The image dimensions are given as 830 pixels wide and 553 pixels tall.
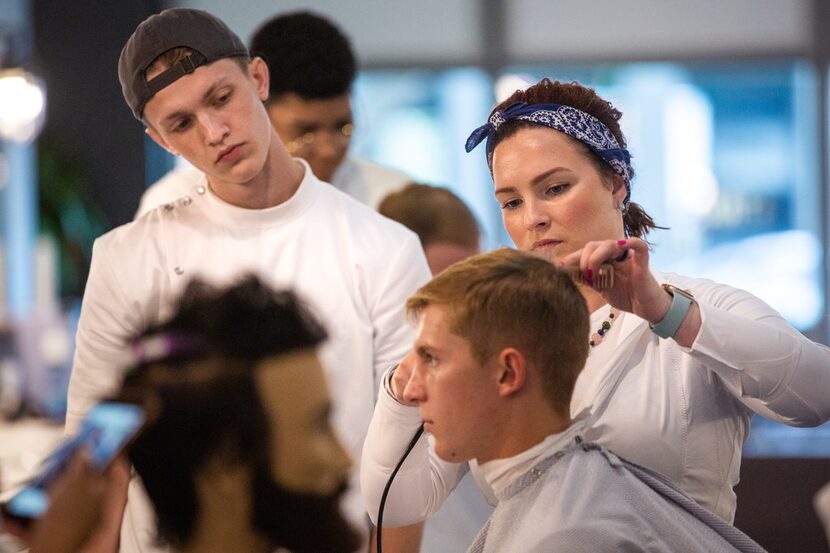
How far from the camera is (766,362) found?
1.54 meters

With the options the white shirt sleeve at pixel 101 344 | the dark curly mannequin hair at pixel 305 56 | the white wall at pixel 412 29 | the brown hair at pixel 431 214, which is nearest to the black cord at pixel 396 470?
the white shirt sleeve at pixel 101 344

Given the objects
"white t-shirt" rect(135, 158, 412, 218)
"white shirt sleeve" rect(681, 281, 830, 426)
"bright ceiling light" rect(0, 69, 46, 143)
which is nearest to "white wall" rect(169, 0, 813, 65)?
Answer: "bright ceiling light" rect(0, 69, 46, 143)

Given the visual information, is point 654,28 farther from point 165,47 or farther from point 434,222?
point 165,47

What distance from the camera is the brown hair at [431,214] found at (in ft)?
8.06

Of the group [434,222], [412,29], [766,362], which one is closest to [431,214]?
[434,222]

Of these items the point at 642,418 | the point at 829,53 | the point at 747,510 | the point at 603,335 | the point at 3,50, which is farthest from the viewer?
the point at 829,53

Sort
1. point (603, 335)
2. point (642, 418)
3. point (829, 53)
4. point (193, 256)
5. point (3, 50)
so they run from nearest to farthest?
point (642, 418), point (603, 335), point (193, 256), point (3, 50), point (829, 53)

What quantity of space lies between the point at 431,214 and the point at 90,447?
948mm

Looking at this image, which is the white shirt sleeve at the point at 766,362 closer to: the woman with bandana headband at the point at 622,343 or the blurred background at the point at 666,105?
the woman with bandana headband at the point at 622,343

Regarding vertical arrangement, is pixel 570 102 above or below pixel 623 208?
above

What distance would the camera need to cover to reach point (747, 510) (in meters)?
3.31

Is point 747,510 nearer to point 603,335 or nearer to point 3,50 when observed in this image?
point 603,335

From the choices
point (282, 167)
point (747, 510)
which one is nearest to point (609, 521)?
point (282, 167)

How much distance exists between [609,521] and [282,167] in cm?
90
